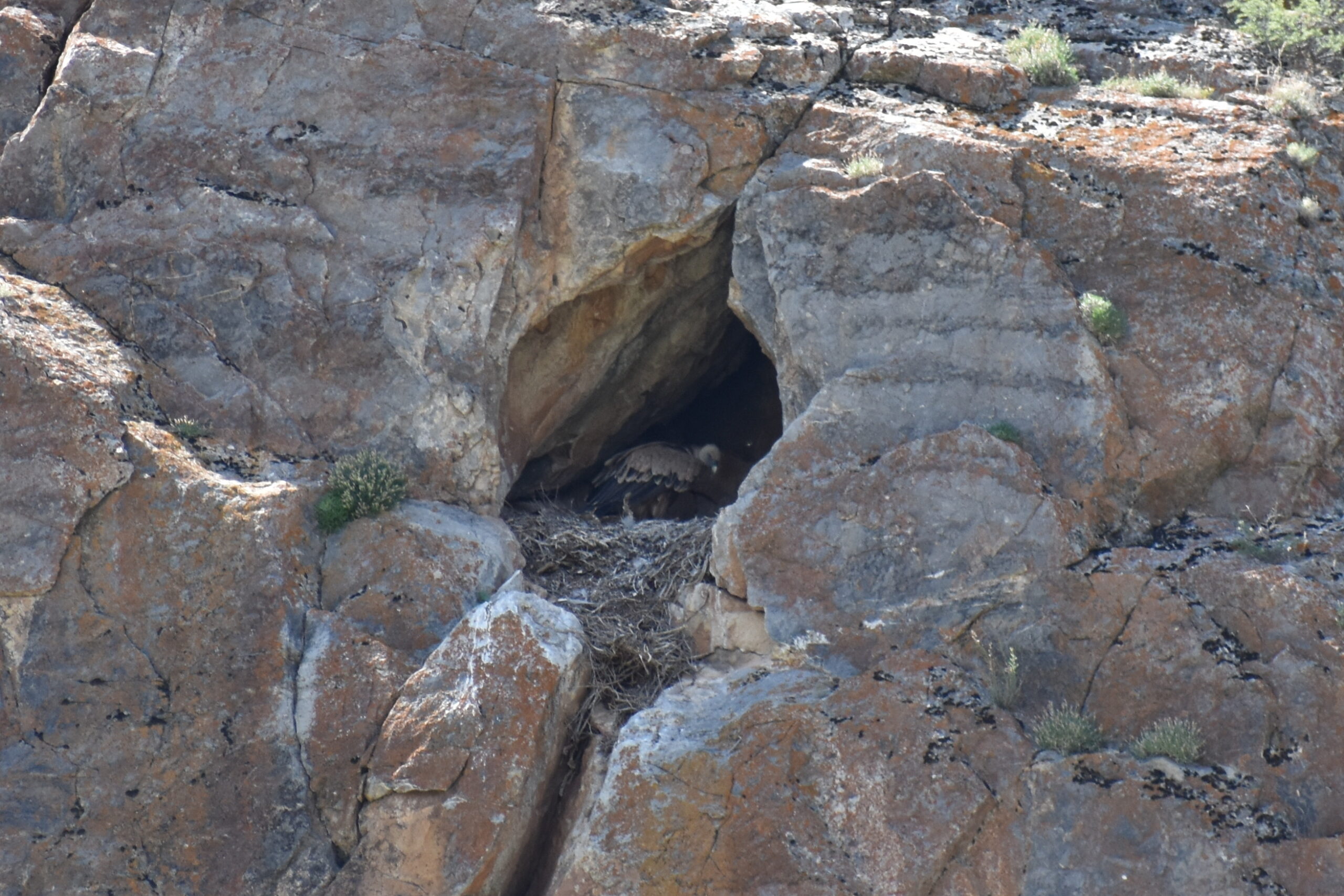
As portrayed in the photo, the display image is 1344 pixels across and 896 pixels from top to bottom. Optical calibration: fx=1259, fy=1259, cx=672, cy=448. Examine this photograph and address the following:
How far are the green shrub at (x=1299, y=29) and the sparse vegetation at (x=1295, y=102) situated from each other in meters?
0.71

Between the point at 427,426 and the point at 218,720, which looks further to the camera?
the point at 427,426

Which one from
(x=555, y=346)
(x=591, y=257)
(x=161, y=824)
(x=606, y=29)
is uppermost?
(x=606, y=29)

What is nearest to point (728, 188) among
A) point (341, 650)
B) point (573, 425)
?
point (573, 425)

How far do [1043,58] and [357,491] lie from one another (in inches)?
238

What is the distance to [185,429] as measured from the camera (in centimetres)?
829

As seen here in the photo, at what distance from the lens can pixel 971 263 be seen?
8547 mm

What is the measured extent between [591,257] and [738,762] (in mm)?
4062

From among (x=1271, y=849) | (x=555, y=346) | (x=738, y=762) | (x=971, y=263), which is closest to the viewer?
(x=1271, y=849)

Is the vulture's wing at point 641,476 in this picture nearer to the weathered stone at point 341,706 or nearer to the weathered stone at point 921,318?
the weathered stone at point 921,318

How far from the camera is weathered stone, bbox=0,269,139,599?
7.66 m

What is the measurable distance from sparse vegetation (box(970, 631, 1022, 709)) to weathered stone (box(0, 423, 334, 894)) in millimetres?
3929

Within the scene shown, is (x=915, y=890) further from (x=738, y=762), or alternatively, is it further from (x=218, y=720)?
(x=218, y=720)

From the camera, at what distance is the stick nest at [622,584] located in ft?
26.7

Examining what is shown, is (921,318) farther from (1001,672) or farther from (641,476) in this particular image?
(641,476)
